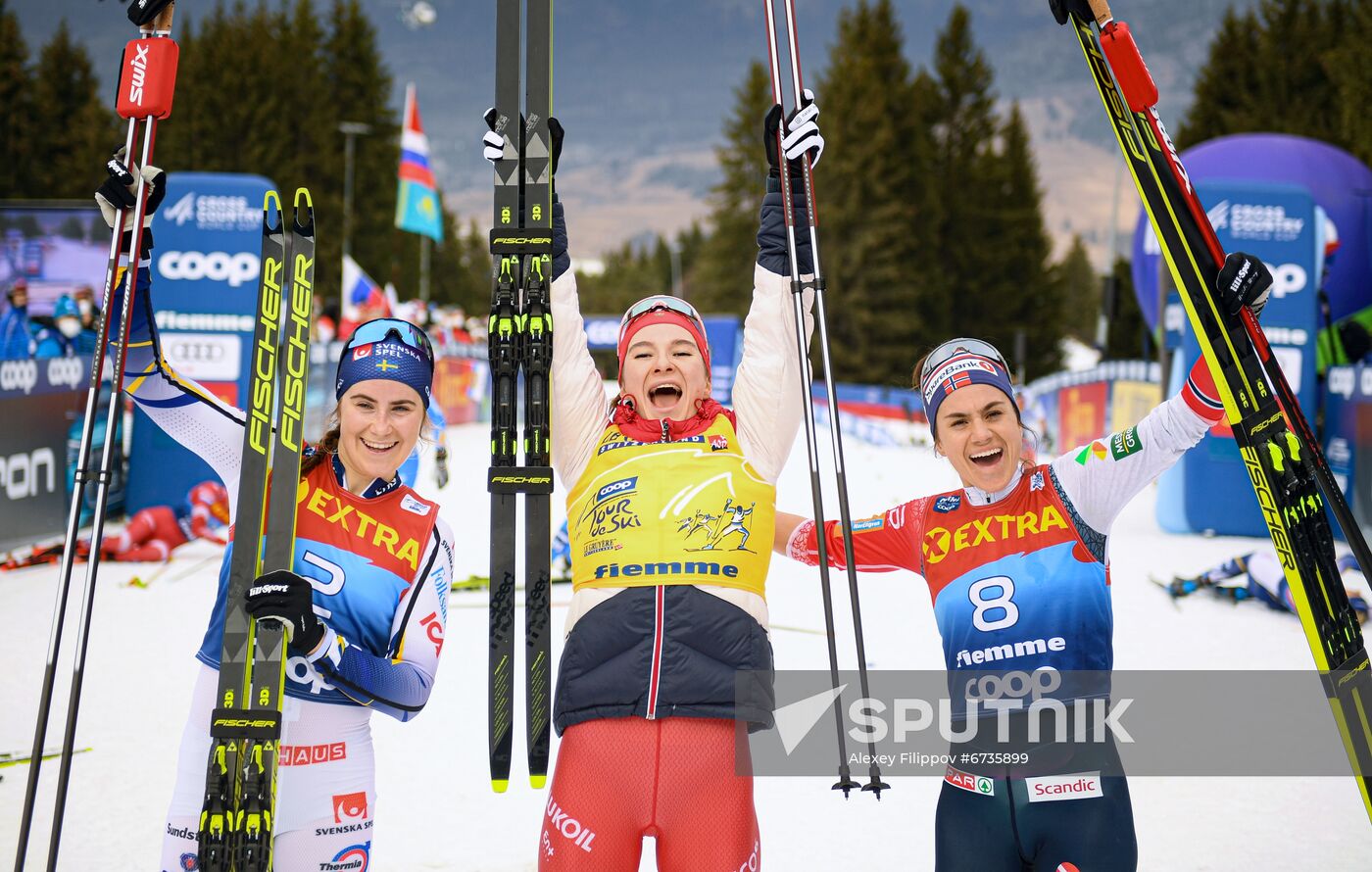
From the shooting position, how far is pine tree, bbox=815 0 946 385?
40.6 meters

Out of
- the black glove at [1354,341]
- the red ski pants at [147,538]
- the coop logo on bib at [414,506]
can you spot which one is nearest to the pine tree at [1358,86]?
the black glove at [1354,341]

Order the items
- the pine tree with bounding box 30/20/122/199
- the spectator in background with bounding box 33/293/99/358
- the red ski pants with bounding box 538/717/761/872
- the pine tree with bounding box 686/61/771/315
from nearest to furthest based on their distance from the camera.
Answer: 1. the red ski pants with bounding box 538/717/761/872
2. the spectator in background with bounding box 33/293/99/358
3. the pine tree with bounding box 30/20/122/199
4. the pine tree with bounding box 686/61/771/315

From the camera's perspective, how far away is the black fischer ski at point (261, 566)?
86.0 inches

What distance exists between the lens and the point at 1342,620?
8.04 feet

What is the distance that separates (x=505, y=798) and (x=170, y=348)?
271 inches

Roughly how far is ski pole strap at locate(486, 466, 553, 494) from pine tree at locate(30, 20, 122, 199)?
128 feet

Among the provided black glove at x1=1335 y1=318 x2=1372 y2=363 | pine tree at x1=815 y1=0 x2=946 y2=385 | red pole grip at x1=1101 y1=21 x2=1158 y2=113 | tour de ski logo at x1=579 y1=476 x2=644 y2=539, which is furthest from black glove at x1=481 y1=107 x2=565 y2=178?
pine tree at x1=815 y1=0 x2=946 y2=385

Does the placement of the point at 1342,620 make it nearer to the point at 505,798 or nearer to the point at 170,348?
the point at 505,798

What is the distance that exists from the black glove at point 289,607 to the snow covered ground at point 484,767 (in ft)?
5.83

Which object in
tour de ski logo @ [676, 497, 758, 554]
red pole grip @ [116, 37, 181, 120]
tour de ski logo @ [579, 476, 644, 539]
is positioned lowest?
tour de ski logo @ [676, 497, 758, 554]

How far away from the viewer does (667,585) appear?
7.79ft

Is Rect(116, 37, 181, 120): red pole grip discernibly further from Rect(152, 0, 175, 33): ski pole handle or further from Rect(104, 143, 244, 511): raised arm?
Rect(104, 143, 244, 511): raised arm

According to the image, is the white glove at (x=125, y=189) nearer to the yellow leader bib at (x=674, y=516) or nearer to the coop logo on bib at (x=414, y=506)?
the coop logo on bib at (x=414, y=506)

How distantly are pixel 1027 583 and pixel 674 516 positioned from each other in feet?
2.75
